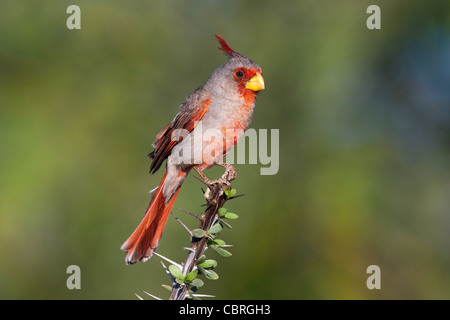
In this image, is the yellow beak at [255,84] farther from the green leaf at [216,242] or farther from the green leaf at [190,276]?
the green leaf at [190,276]

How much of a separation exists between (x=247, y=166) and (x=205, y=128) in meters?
1.36

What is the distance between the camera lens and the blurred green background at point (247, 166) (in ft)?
15.5

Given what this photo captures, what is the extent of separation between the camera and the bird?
3679 mm

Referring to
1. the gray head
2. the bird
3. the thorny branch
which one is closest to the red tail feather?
the bird

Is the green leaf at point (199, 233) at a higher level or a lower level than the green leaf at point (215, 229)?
lower

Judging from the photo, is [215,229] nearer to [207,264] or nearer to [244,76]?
[207,264]

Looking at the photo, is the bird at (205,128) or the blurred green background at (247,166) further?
the blurred green background at (247,166)

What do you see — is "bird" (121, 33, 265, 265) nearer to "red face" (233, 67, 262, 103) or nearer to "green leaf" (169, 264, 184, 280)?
"red face" (233, 67, 262, 103)

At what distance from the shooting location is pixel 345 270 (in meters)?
4.80

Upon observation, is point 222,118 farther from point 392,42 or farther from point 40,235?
point 392,42

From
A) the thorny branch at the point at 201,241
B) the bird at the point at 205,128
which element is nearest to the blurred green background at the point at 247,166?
the bird at the point at 205,128

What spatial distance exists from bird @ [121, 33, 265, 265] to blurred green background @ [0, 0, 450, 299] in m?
1.01

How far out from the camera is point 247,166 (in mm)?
5109

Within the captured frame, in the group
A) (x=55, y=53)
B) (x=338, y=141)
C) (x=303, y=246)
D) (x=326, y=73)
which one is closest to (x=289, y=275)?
(x=303, y=246)
